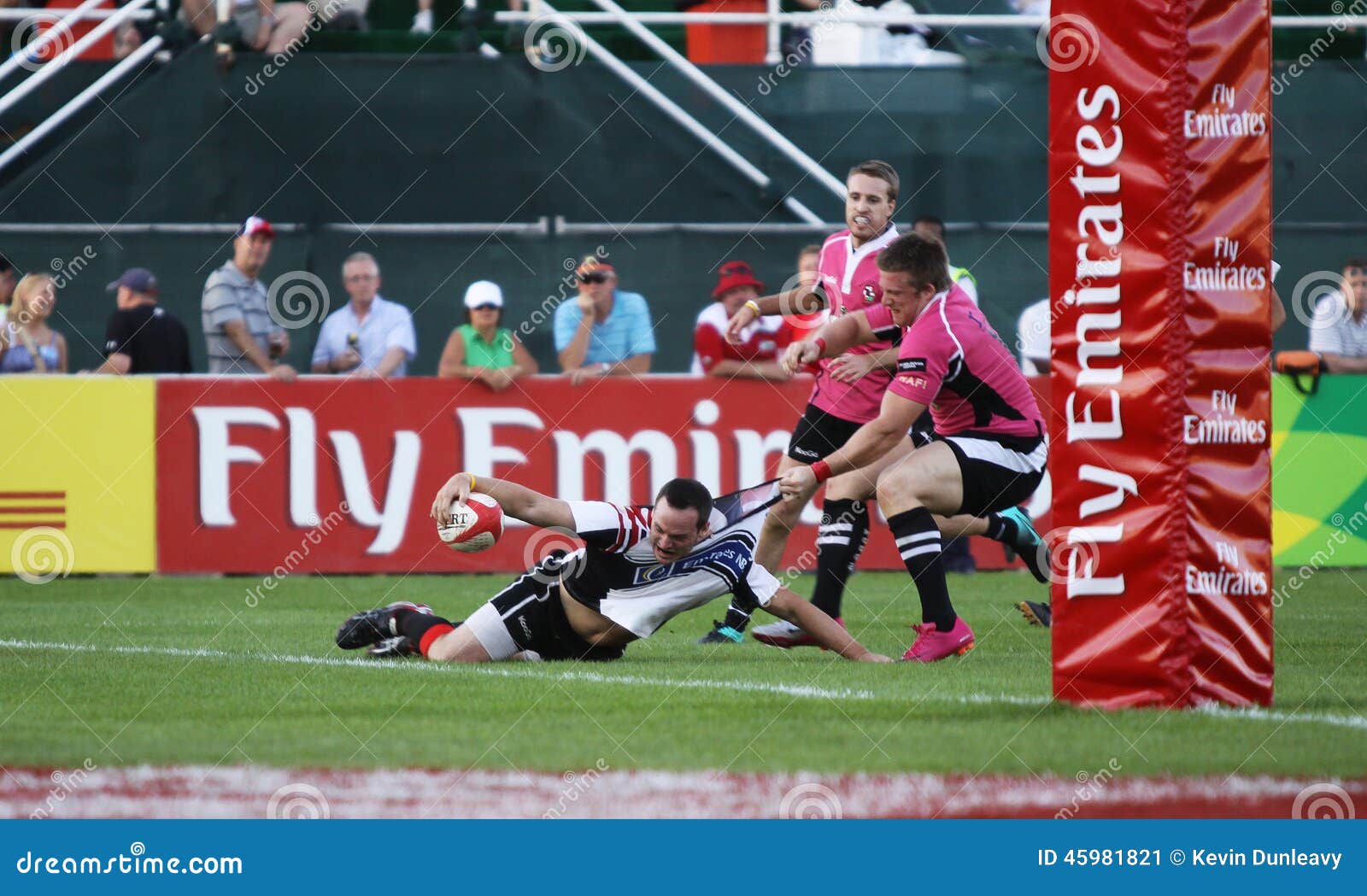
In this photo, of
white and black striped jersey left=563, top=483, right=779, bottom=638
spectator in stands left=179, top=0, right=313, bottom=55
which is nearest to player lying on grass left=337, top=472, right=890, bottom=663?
white and black striped jersey left=563, top=483, right=779, bottom=638

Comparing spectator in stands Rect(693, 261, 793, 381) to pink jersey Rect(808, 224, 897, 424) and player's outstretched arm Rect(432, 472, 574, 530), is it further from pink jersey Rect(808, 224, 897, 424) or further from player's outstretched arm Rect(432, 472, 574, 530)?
player's outstretched arm Rect(432, 472, 574, 530)

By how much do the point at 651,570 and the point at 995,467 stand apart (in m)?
1.83

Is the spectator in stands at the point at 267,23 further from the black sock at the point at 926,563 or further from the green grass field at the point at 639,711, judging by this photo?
the black sock at the point at 926,563

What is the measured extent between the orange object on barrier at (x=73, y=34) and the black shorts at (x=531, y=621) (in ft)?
31.7

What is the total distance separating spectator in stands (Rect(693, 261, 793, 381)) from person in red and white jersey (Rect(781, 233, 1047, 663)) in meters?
4.70

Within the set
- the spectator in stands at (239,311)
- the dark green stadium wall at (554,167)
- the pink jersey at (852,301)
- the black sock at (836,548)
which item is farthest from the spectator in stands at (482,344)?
the black sock at (836,548)

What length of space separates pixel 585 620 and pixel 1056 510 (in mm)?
2506

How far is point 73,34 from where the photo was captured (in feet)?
54.5

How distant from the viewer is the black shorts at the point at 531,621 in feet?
28.1

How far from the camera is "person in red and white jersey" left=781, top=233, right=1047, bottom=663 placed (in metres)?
8.69
